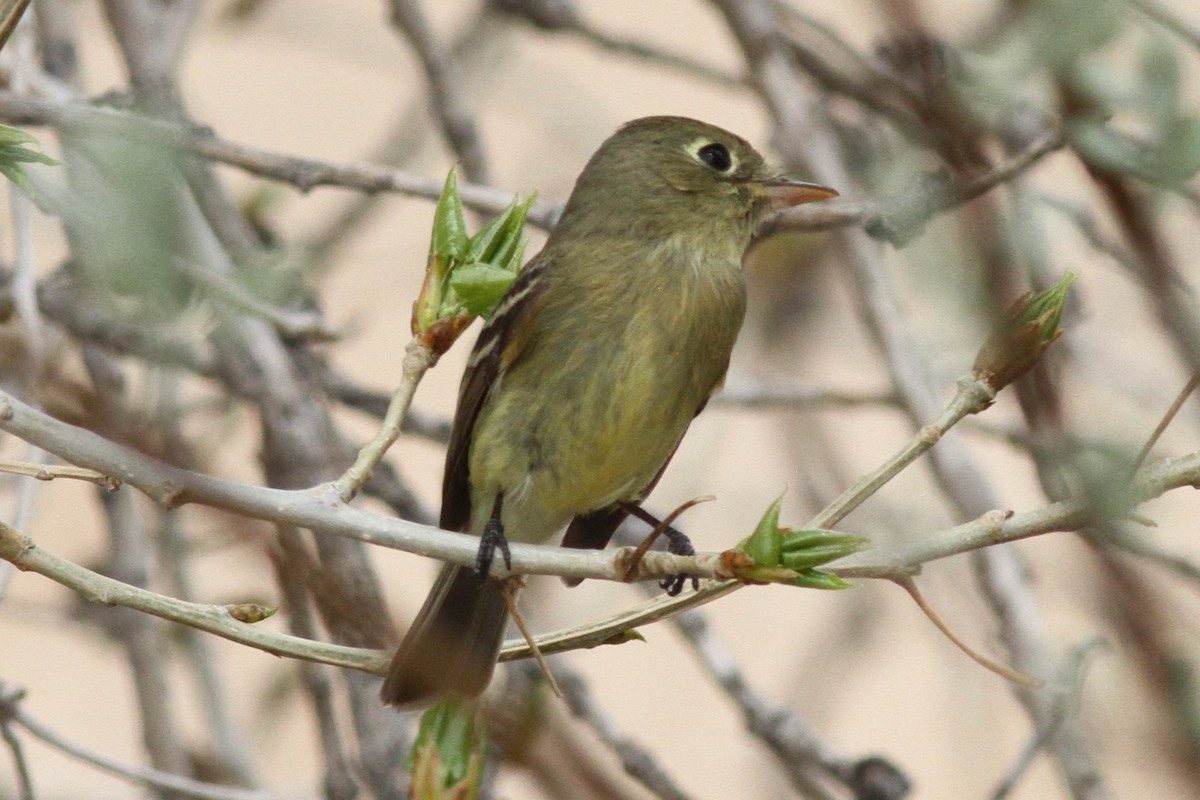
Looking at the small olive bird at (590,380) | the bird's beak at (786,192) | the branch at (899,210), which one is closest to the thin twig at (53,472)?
the branch at (899,210)

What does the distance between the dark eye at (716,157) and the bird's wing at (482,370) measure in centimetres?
69

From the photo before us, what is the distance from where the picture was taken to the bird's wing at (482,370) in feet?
12.3

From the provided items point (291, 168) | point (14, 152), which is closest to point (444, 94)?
point (291, 168)

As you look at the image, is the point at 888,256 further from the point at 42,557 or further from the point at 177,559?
the point at 42,557

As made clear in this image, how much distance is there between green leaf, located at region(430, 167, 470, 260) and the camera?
2.43 m

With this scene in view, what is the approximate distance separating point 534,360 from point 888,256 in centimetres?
130

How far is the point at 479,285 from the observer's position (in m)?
2.35

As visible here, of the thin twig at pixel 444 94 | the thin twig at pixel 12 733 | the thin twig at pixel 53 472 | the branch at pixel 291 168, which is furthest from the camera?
the thin twig at pixel 444 94

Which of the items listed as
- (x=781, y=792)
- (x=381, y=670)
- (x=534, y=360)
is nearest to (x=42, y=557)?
(x=381, y=670)

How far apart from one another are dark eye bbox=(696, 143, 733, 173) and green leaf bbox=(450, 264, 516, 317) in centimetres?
194

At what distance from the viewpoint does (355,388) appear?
172 inches

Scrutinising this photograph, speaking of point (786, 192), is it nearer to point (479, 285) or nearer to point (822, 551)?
point (479, 285)

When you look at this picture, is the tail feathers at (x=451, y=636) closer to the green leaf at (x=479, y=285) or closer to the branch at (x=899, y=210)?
the green leaf at (x=479, y=285)

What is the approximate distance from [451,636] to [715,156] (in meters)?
1.48
